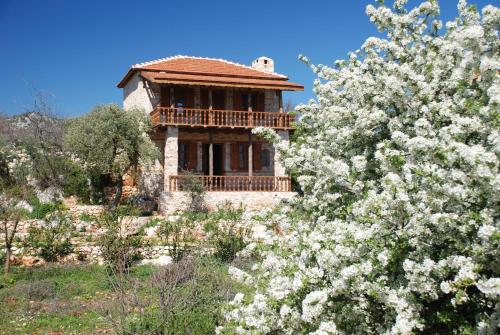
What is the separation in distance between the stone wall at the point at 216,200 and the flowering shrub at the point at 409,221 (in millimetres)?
14607

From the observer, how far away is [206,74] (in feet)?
78.3

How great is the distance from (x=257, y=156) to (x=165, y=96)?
5.67m

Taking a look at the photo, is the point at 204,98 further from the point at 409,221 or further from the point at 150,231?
the point at 409,221

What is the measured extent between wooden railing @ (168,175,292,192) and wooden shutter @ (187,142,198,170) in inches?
46.7

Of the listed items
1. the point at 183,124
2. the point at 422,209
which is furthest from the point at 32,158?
the point at 422,209

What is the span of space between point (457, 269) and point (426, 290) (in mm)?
288

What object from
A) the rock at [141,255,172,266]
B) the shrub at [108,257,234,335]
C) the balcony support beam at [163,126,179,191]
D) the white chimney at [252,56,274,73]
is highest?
the white chimney at [252,56,274,73]

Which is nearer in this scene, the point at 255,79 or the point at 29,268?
the point at 29,268

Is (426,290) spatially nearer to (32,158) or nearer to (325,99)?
(325,99)

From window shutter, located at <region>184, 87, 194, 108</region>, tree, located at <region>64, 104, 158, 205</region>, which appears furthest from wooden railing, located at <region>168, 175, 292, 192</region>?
window shutter, located at <region>184, 87, 194, 108</region>

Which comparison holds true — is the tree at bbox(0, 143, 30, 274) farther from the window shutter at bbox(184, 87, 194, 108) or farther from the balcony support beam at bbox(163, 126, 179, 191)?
the window shutter at bbox(184, 87, 194, 108)

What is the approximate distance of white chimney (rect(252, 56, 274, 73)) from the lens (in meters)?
27.7

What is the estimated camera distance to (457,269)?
369cm

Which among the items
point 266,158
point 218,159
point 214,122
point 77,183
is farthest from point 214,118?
point 77,183
